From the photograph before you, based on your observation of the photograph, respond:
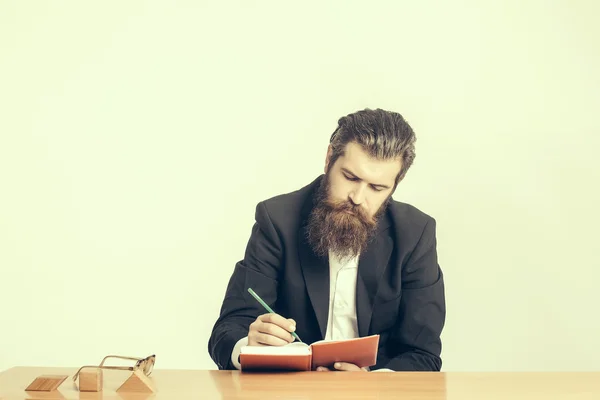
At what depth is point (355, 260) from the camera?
10.8ft

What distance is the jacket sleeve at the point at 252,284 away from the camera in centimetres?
307

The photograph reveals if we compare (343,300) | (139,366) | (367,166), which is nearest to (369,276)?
(343,300)

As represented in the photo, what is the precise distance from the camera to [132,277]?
15.5 ft

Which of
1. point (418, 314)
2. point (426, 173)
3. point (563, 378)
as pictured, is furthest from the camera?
point (426, 173)

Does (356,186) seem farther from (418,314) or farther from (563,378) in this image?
(563,378)

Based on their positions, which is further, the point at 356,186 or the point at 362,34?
the point at 362,34

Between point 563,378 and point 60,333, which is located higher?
point 563,378

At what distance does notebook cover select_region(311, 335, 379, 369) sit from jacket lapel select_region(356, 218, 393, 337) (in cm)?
60

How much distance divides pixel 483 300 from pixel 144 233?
75.9 inches

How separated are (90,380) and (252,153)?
2.69 metres

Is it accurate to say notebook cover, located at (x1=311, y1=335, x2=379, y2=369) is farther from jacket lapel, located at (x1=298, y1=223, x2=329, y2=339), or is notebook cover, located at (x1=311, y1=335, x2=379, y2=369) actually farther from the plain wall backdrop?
the plain wall backdrop

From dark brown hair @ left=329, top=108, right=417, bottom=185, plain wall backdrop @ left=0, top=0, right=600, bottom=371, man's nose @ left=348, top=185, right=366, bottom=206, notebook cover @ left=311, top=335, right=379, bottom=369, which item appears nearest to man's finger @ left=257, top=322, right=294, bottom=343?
notebook cover @ left=311, top=335, right=379, bottom=369

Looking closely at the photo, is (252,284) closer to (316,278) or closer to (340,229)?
(316,278)

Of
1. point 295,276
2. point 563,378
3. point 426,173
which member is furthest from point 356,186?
point 426,173
